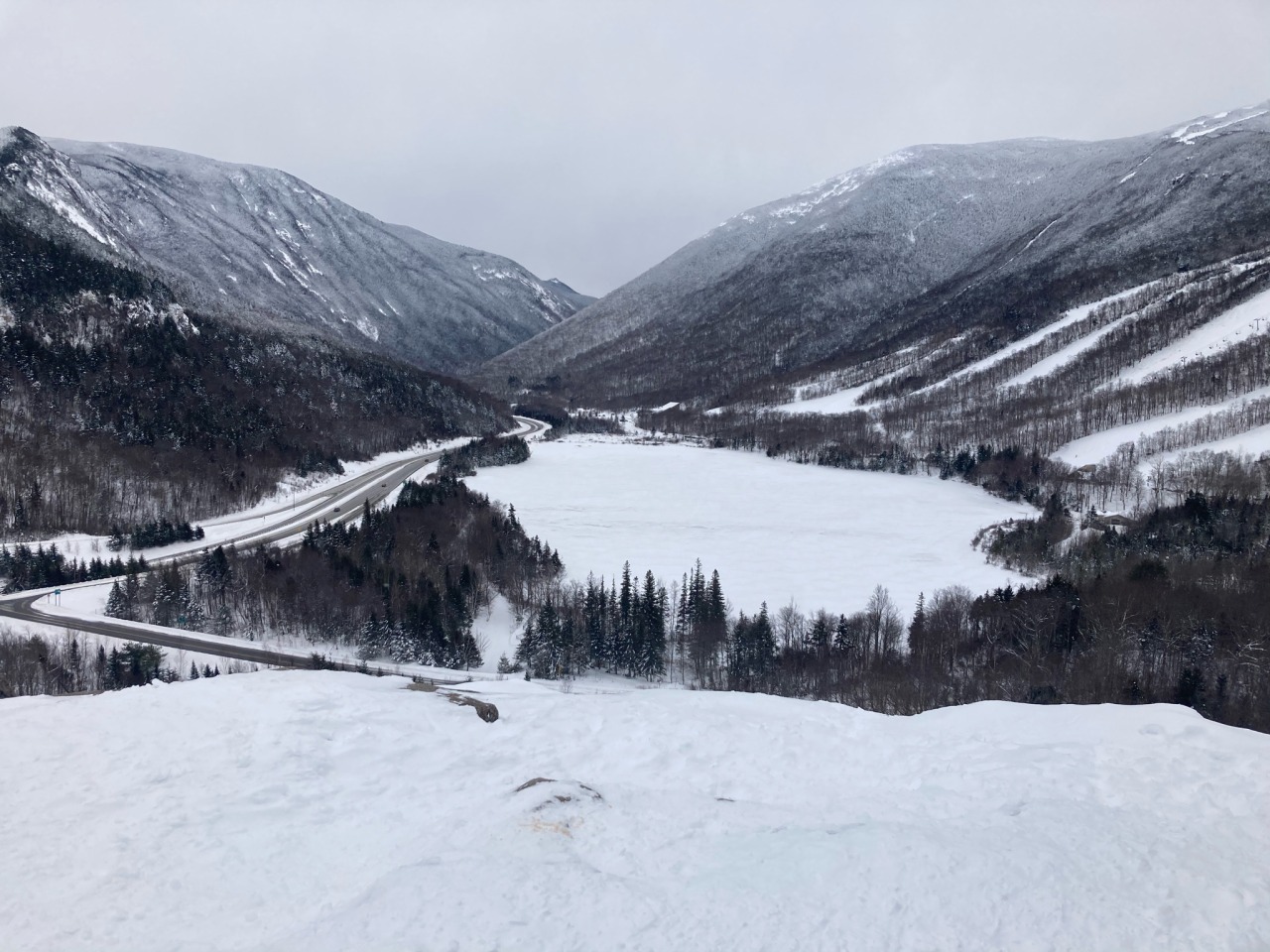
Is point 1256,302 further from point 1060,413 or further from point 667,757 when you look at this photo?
point 667,757

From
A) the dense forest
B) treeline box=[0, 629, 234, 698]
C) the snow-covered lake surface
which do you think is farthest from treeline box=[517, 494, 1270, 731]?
the dense forest

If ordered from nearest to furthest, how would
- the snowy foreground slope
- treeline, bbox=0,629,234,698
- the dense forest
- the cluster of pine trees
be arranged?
the snowy foreground slope < treeline, bbox=0,629,234,698 < the cluster of pine trees < the dense forest

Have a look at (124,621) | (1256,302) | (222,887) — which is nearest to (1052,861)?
(222,887)

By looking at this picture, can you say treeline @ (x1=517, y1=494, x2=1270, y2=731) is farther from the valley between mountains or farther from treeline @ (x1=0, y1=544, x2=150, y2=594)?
treeline @ (x1=0, y1=544, x2=150, y2=594)

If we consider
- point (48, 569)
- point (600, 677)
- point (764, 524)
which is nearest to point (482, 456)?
point (764, 524)

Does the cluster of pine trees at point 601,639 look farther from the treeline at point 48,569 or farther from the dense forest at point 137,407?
the dense forest at point 137,407

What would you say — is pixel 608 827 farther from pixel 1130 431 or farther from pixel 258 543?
pixel 1130 431
